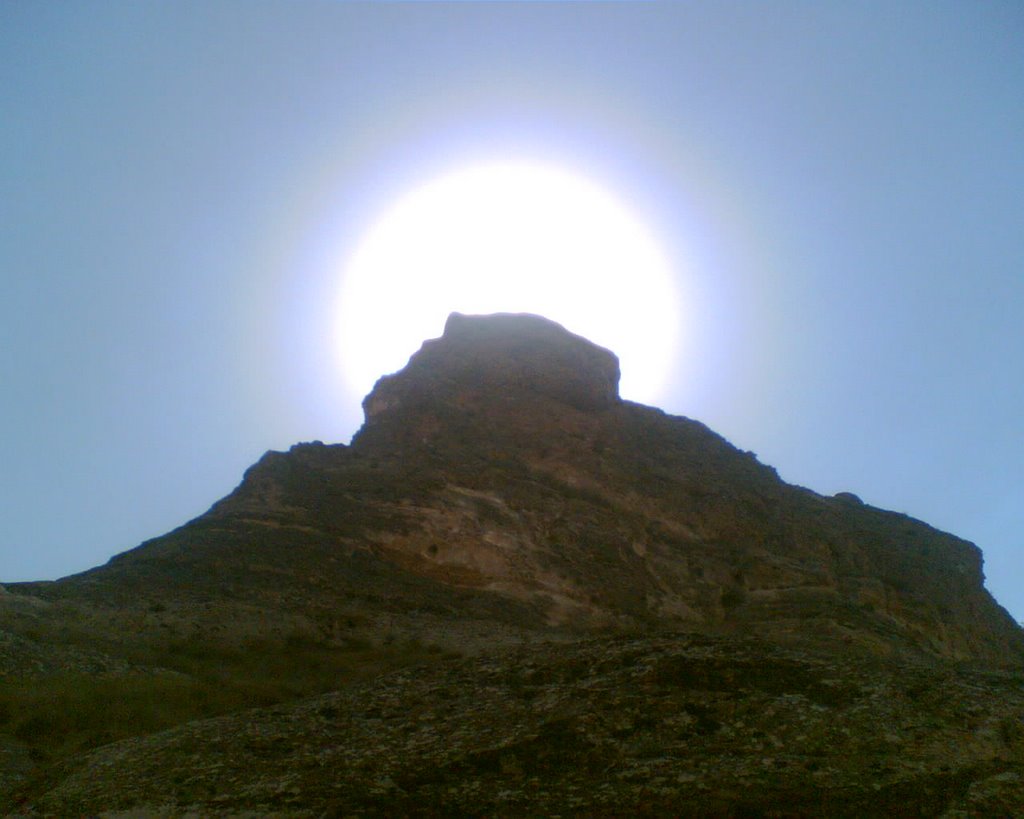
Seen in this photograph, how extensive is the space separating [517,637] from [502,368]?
15797 millimetres

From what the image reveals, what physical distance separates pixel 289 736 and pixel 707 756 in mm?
5222

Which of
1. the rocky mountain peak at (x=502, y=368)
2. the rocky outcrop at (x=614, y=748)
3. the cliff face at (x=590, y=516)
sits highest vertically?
the rocky mountain peak at (x=502, y=368)

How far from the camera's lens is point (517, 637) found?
21594mm

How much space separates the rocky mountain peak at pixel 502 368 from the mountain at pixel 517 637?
14cm

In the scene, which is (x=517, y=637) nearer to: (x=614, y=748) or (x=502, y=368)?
(x=614, y=748)

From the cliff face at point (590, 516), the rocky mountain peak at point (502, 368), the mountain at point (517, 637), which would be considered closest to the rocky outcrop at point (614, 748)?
→ the mountain at point (517, 637)

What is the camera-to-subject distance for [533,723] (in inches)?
467

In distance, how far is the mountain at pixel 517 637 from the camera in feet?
33.6

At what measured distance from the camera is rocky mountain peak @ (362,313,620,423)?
3397cm

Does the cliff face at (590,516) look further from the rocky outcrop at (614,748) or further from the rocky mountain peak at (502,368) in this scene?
the rocky outcrop at (614,748)

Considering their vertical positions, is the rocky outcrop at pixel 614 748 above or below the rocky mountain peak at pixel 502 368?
below

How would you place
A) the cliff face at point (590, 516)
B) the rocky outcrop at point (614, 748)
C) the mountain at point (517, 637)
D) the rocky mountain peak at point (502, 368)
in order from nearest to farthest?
1. the rocky outcrop at point (614, 748)
2. the mountain at point (517, 637)
3. the cliff face at point (590, 516)
4. the rocky mountain peak at point (502, 368)

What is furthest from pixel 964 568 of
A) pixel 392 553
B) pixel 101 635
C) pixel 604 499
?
pixel 101 635

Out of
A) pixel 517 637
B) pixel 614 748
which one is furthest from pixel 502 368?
pixel 614 748
